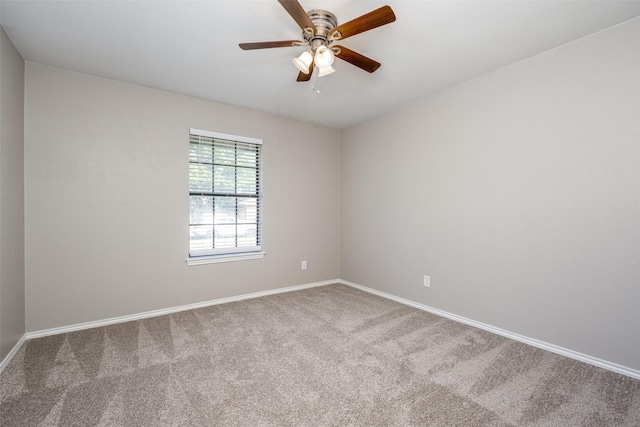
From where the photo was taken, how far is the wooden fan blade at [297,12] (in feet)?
4.95

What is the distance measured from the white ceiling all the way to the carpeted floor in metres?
2.54

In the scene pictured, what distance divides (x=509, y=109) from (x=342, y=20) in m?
1.78

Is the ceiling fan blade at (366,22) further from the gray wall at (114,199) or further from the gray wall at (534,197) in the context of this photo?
the gray wall at (114,199)

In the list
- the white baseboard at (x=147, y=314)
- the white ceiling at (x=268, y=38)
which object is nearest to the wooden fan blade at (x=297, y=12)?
the white ceiling at (x=268, y=38)

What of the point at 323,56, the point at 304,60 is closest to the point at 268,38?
the point at 304,60

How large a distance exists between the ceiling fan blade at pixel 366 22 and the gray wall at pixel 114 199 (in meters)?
2.27

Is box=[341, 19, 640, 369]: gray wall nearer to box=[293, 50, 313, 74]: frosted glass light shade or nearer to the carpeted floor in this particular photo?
the carpeted floor

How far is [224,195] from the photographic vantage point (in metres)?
3.65

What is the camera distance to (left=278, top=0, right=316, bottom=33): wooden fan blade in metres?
1.51

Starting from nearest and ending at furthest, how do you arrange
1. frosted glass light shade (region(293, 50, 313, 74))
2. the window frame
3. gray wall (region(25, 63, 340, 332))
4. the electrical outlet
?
frosted glass light shade (region(293, 50, 313, 74)), gray wall (region(25, 63, 340, 332)), the electrical outlet, the window frame

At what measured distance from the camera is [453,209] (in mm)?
3100

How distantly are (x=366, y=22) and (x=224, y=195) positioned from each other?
2.65 metres

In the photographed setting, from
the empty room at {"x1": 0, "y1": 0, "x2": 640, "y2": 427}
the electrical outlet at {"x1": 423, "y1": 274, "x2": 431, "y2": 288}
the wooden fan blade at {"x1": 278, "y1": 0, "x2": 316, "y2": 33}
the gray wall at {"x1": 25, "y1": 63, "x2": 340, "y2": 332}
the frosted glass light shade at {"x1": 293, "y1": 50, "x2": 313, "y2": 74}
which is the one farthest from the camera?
the electrical outlet at {"x1": 423, "y1": 274, "x2": 431, "y2": 288}

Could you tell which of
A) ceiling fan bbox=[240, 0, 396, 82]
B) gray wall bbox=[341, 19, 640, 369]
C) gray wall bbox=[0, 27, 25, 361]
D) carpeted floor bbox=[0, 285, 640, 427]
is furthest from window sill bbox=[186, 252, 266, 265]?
ceiling fan bbox=[240, 0, 396, 82]
